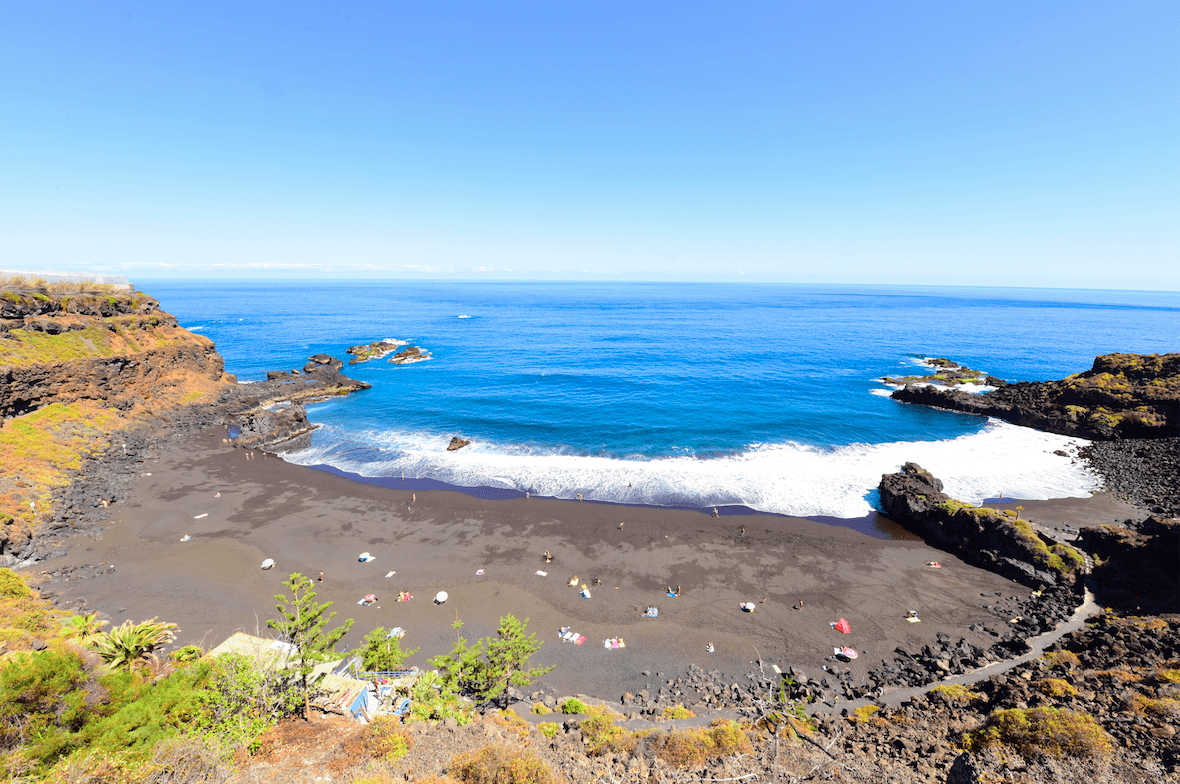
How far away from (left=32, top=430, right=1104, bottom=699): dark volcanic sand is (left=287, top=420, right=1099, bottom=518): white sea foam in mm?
3549

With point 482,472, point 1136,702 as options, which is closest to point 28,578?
point 482,472

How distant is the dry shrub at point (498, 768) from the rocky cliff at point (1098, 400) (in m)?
76.5

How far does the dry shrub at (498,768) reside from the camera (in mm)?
13273

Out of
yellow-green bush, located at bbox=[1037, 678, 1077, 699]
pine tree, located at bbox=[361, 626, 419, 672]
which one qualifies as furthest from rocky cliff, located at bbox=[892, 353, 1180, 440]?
pine tree, located at bbox=[361, 626, 419, 672]

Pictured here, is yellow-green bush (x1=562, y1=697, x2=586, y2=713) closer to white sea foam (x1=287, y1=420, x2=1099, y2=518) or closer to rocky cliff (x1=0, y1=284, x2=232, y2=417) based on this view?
white sea foam (x1=287, y1=420, x2=1099, y2=518)

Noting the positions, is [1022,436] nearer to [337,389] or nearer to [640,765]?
[640,765]

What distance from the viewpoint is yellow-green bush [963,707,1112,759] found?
14844 mm

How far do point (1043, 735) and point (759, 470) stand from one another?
30.9m

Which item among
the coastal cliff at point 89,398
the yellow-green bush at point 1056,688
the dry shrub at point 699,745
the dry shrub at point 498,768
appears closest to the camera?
the dry shrub at point 498,768

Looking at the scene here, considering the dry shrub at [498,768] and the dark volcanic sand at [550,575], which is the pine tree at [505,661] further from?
the dry shrub at [498,768]

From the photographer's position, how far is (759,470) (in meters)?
45.9

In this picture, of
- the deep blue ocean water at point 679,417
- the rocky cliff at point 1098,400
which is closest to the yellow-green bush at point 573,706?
the deep blue ocean water at point 679,417

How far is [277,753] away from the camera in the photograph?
48.1 ft

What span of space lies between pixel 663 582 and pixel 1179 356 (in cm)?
8938
